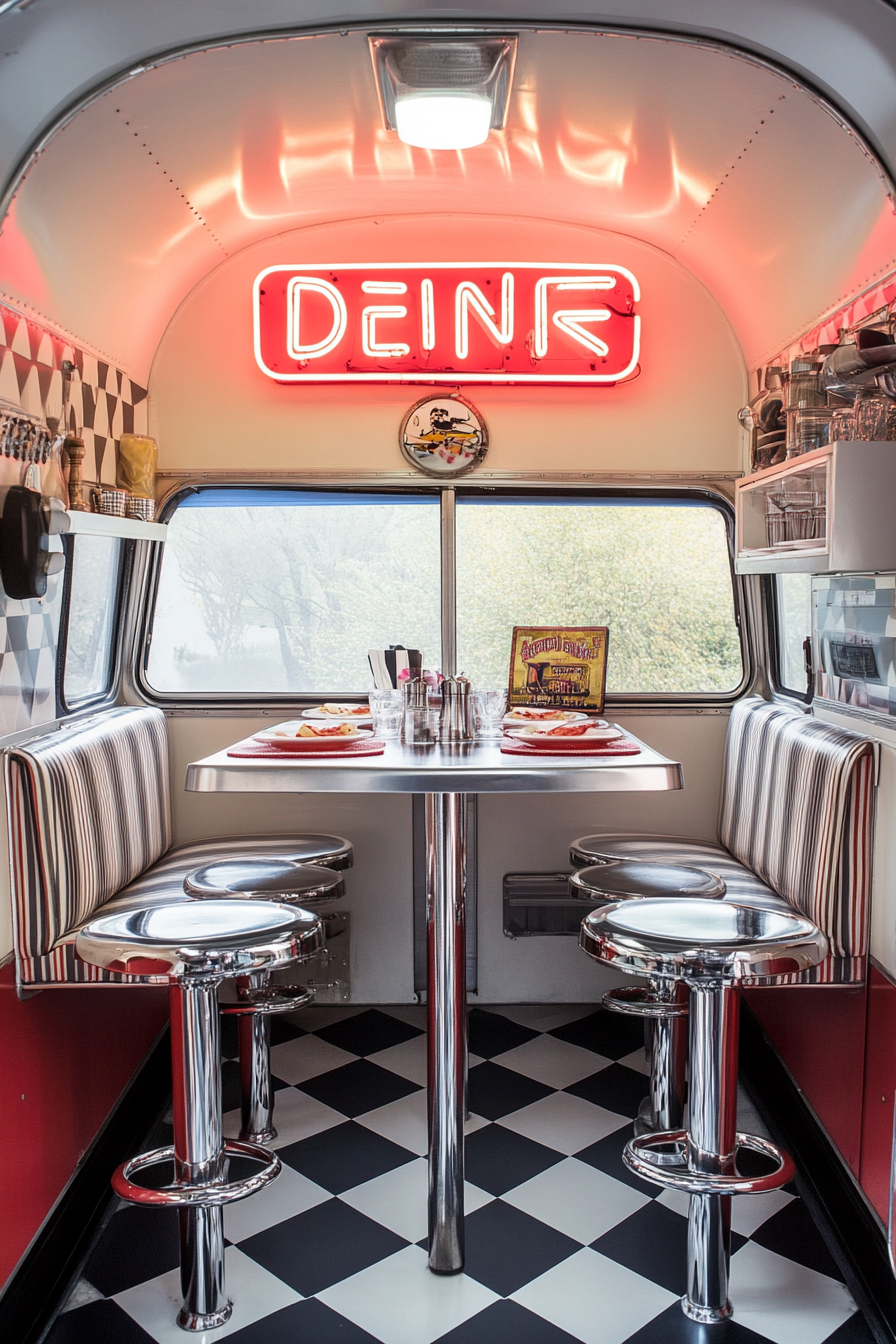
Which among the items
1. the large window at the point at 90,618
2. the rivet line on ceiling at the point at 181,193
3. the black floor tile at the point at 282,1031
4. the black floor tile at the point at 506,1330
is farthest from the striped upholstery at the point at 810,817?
the rivet line on ceiling at the point at 181,193

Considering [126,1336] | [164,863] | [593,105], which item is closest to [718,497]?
[593,105]

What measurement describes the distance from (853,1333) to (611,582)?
8.18 ft

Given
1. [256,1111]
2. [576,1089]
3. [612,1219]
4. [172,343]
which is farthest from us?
[172,343]

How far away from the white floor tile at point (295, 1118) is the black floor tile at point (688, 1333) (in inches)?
47.0

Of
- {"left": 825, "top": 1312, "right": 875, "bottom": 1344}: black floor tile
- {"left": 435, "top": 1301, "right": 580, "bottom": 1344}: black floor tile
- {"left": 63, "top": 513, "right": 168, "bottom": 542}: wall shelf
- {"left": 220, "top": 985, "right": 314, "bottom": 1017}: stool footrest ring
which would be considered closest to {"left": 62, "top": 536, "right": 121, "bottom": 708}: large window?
{"left": 63, "top": 513, "right": 168, "bottom": 542}: wall shelf

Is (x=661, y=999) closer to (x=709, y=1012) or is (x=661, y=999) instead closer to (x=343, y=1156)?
(x=709, y=1012)

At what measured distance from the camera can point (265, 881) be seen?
10.2 ft

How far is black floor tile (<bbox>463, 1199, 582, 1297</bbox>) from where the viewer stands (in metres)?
2.53

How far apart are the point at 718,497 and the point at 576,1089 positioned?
2.13m

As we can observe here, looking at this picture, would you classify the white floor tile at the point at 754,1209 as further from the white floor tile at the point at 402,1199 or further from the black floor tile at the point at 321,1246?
the black floor tile at the point at 321,1246

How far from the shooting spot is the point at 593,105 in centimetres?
286

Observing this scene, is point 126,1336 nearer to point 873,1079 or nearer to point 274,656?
point 873,1079

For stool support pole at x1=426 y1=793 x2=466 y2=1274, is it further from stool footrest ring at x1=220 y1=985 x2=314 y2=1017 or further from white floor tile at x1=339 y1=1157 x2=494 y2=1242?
stool footrest ring at x1=220 y1=985 x2=314 y2=1017

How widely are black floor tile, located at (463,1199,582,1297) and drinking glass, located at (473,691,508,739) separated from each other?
4.07 feet
